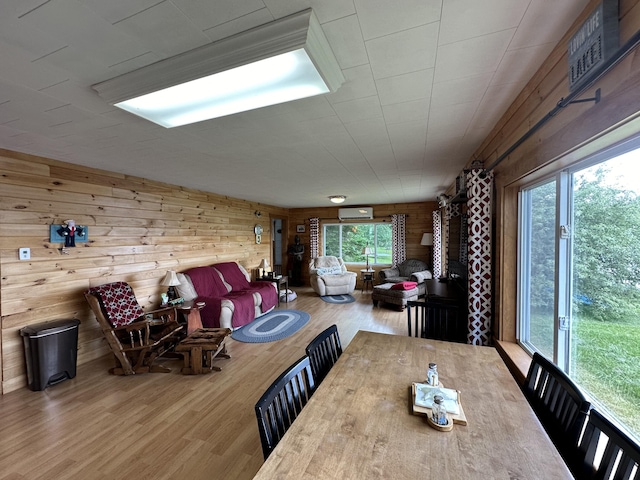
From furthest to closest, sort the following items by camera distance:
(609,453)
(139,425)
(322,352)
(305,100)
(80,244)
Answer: (80,244) → (139,425) → (322,352) → (305,100) → (609,453)

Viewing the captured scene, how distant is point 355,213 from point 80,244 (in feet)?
19.1

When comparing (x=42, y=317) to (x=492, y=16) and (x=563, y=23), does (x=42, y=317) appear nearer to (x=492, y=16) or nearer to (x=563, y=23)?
(x=492, y=16)

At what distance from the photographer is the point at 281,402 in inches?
46.4

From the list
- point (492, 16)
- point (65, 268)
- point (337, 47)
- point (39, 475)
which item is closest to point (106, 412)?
point (39, 475)

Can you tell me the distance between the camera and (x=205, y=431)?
199cm

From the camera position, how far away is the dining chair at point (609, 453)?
2.55 feet

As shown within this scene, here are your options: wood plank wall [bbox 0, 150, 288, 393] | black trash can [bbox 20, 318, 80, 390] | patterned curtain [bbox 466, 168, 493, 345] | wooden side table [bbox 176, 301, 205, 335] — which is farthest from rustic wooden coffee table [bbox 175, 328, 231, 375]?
patterned curtain [bbox 466, 168, 493, 345]

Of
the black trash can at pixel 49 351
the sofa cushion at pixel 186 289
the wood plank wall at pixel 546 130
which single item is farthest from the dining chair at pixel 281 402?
the sofa cushion at pixel 186 289

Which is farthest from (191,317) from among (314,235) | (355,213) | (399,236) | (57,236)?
(399,236)

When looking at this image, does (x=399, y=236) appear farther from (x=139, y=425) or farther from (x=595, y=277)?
(x=139, y=425)

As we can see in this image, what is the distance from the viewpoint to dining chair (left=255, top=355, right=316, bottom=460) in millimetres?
1013

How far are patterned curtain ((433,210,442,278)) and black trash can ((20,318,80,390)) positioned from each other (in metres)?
6.54

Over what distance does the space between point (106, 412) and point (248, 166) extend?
8.92 ft

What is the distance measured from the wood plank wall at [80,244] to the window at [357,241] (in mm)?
4144
